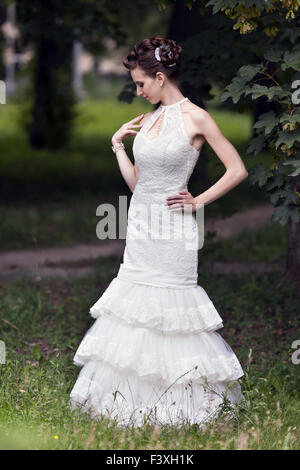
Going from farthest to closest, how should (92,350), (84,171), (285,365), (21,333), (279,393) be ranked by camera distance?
(84,171) → (21,333) → (285,365) → (279,393) → (92,350)

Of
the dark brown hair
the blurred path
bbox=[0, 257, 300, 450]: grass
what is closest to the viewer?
bbox=[0, 257, 300, 450]: grass

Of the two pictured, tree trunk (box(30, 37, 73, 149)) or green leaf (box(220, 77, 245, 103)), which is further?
tree trunk (box(30, 37, 73, 149))

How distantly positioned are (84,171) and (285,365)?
42.0ft

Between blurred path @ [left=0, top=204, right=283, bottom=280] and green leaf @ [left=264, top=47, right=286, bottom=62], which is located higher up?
green leaf @ [left=264, top=47, right=286, bottom=62]

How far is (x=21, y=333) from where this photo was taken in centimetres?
676

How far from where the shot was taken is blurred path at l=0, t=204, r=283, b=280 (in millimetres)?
9102

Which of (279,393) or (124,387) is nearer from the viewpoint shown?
(124,387)

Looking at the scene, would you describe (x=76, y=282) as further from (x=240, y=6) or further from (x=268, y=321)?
(x=240, y=6)

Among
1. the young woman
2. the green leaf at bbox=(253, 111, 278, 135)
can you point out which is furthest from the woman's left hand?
the green leaf at bbox=(253, 111, 278, 135)

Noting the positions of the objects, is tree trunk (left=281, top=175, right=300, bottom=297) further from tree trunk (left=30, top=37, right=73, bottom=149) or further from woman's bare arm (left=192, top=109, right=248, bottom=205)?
tree trunk (left=30, top=37, right=73, bottom=149)

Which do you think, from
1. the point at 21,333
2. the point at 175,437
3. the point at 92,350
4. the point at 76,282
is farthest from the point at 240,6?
the point at 76,282

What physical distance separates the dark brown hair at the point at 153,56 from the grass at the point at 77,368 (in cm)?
189

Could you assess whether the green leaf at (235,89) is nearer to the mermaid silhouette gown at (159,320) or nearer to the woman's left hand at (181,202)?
the mermaid silhouette gown at (159,320)

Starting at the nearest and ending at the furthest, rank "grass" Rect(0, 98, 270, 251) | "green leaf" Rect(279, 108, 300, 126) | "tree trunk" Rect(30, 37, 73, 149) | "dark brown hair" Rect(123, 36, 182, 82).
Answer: "dark brown hair" Rect(123, 36, 182, 82), "green leaf" Rect(279, 108, 300, 126), "grass" Rect(0, 98, 270, 251), "tree trunk" Rect(30, 37, 73, 149)
